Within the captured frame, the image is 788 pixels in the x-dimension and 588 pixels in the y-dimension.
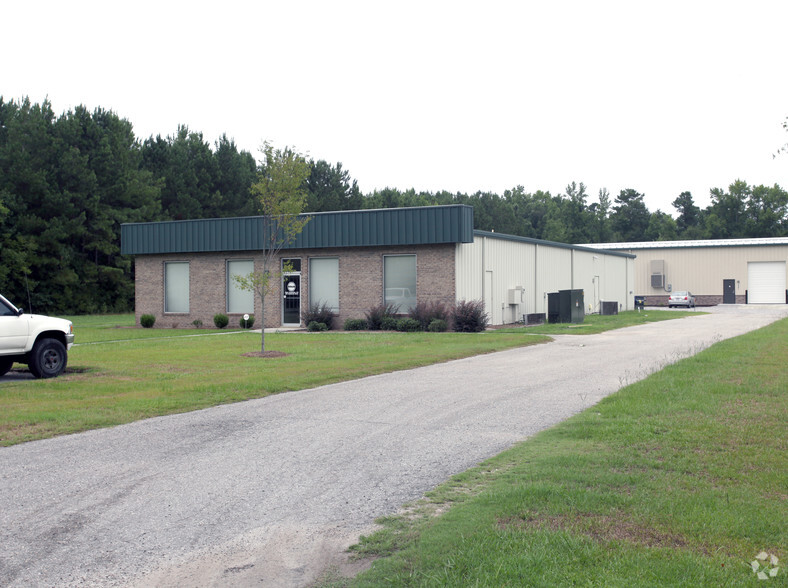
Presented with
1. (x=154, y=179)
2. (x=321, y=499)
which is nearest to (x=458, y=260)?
(x=321, y=499)

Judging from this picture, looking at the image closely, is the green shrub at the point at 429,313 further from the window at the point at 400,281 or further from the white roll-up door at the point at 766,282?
the white roll-up door at the point at 766,282

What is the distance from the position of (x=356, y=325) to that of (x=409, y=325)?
2.65 meters

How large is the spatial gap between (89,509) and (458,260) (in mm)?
24507

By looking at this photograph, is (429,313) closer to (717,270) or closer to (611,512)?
(611,512)

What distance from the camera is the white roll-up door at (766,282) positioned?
6047 cm

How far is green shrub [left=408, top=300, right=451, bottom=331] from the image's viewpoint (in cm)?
2948

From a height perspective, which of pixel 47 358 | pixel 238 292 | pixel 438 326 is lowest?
pixel 47 358

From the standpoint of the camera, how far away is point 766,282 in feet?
200

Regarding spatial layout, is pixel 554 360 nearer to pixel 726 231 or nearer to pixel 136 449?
pixel 136 449

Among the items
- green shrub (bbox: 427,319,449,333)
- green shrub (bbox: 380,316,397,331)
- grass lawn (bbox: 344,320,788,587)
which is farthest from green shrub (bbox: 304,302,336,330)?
grass lawn (bbox: 344,320,788,587)

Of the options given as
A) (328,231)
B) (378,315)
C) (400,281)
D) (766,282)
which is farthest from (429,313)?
(766,282)

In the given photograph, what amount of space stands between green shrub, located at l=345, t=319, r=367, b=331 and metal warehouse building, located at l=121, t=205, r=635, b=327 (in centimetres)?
96

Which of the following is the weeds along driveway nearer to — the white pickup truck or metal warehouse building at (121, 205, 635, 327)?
the white pickup truck

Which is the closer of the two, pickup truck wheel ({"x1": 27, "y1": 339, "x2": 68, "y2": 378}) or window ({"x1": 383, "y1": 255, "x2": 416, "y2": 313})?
pickup truck wheel ({"x1": 27, "y1": 339, "x2": 68, "y2": 378})
